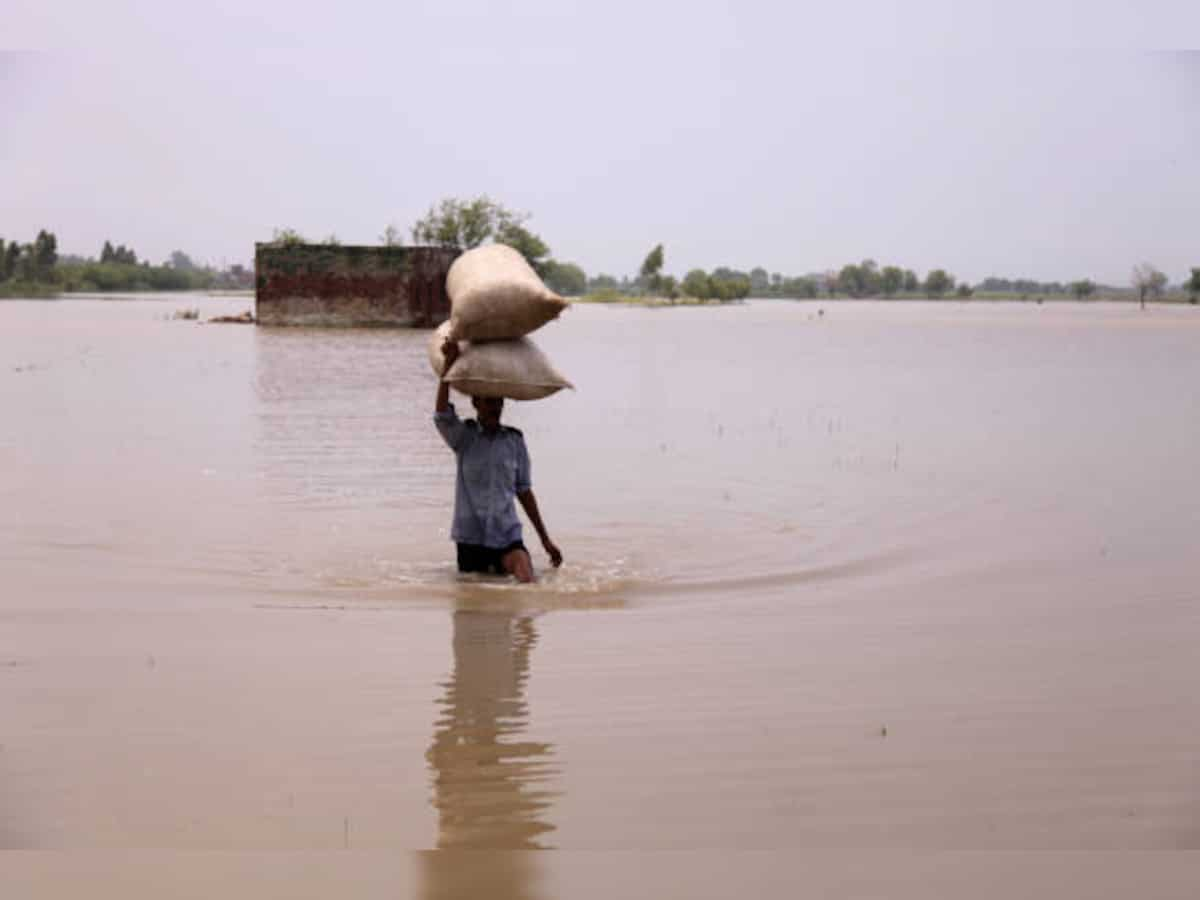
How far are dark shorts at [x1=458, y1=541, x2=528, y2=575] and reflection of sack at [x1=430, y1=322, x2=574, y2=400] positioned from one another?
2.48ft

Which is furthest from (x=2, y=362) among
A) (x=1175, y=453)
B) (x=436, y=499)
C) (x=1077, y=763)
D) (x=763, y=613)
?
(x=1077, y=763)

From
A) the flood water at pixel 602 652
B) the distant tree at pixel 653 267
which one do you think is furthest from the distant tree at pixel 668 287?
the flood water at pixel 602 652

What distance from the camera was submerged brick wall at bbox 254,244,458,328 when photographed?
37375mm

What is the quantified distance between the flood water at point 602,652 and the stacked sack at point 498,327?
978mm

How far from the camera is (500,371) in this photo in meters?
6.49

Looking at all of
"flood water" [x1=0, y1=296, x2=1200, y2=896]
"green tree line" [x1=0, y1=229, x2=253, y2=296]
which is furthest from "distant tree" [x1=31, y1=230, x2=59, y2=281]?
Answer: "flood water" [x1=0, y1=296, x2=1200, y2=896]

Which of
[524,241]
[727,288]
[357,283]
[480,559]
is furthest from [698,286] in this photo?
[480,559]

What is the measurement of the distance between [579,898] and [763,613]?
11.3 ft

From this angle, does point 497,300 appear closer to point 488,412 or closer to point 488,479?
point 488,412

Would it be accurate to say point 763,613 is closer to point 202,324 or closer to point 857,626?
point 857,626

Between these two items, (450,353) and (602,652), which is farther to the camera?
(450,353)

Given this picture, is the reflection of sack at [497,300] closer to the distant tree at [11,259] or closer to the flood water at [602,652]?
the flood water at [602,652]

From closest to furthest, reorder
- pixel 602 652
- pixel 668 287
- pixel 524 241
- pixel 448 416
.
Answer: pixel 602 652, pixel 448 416, pixel 524 241, pixel 668 287

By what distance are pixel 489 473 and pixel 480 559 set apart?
1.90ft
